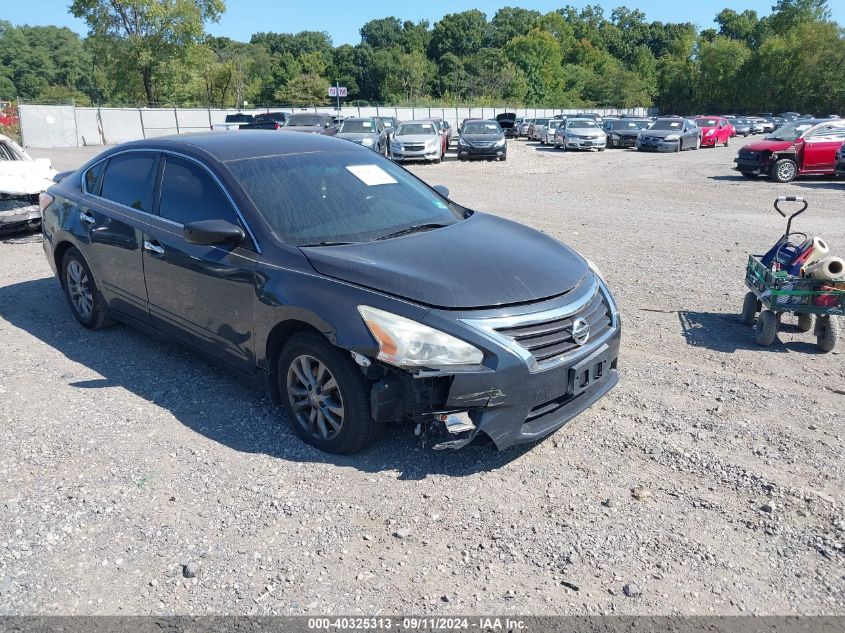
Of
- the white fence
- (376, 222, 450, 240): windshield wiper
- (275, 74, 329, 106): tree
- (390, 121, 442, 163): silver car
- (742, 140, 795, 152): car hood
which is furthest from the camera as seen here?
(275, 74, 329, 106): tree

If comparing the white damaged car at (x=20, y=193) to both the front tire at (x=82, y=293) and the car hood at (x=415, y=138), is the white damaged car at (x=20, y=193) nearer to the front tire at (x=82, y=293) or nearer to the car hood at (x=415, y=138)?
the front tire at (x=82, y=293)

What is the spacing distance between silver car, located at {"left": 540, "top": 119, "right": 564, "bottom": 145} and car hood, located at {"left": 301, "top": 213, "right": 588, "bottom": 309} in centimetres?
3148

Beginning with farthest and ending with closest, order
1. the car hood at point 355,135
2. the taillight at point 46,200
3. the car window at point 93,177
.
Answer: the car hood at point 355,135, the taillight at point 46,200, the car window at point 93,177

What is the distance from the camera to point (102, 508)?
3.46m

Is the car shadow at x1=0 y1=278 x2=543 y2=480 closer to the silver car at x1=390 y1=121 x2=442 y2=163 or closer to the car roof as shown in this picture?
the car roof

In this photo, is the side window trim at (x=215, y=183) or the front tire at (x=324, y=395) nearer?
the front tire at (x=324, y=395)

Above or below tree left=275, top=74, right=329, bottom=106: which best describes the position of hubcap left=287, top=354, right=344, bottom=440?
below

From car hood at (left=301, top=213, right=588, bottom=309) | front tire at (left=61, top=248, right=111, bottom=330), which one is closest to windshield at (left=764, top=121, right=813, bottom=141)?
car hood at (left=301, top=213, right=588, bottom=309)

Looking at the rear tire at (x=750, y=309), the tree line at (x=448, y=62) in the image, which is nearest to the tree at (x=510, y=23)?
the tree line at (x=448, y=62)

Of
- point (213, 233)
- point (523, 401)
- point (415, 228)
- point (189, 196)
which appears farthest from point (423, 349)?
point (189, 196)

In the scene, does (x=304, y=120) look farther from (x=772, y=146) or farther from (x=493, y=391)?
(x=493, y=391)

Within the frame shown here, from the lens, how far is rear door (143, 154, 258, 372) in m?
4.17

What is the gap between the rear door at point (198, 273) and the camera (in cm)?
417

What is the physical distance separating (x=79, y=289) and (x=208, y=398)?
85.5 inches
